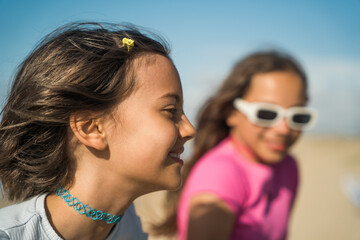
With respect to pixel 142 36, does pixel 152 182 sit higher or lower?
lower

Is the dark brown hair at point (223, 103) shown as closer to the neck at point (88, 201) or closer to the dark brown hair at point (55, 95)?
the dark brown hair at point (55, 95)

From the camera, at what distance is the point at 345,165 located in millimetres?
12016

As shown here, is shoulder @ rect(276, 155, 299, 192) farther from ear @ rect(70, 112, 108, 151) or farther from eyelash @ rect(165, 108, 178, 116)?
ear @ rect(70, 112, 108, 151)

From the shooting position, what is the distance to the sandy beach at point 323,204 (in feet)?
19.0

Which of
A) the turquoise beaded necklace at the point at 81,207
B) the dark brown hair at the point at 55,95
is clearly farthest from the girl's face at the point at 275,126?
the turquoise beaded necklace at the point at 81,207

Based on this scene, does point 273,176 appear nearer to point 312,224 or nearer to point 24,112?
point 24,112

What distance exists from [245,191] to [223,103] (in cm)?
92

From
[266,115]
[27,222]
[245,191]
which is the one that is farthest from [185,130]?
[266,115]

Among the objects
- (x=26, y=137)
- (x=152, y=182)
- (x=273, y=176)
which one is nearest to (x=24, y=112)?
(x=26, y=137)

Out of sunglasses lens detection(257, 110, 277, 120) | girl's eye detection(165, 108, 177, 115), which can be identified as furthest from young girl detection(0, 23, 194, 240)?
sunglasses lens detection(257, 110, 277, 120)

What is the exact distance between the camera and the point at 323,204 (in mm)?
7980

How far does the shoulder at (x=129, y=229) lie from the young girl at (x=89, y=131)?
8cm

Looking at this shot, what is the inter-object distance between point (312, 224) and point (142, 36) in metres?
6.08

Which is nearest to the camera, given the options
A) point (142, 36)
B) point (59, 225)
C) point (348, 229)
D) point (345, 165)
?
point (59, 225)
